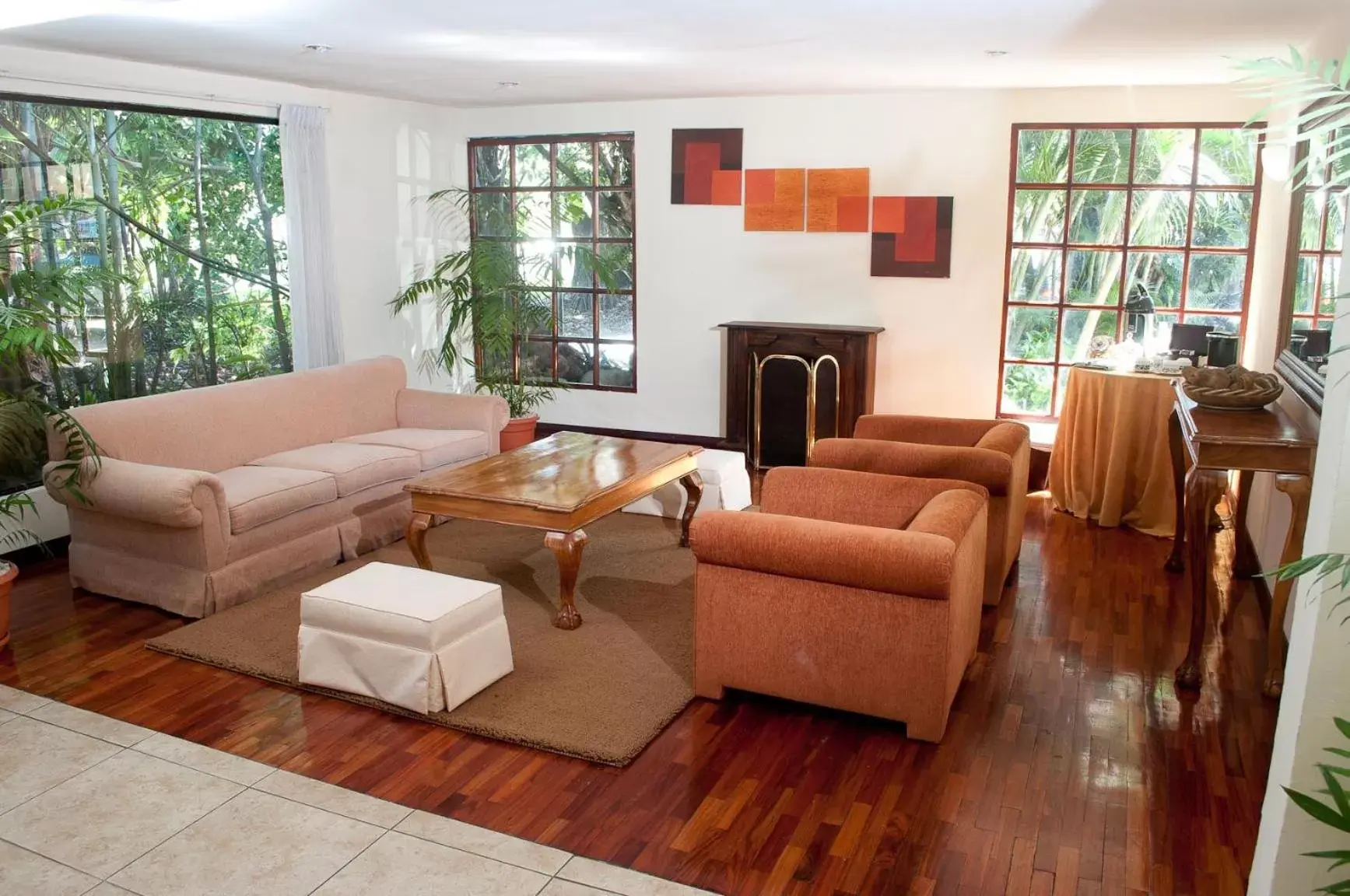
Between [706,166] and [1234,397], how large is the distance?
426 cm

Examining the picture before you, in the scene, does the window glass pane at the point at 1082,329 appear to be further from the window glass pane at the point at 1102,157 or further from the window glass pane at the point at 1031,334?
the window glass pane at the point at 1102,157

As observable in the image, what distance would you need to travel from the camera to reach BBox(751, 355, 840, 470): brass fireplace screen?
6949 millimetres

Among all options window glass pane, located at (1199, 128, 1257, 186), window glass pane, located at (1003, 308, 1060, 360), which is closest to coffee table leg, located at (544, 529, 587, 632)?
window glass pane, located at (1003, 308, 1060, 360)

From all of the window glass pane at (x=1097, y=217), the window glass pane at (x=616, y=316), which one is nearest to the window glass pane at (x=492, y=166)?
the window glass pane at (x=616, y=316)

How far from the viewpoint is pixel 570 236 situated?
25.9 ft

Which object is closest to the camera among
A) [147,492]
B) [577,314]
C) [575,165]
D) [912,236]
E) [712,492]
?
[147,492]

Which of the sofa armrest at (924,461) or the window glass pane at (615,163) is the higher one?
the window glass pane at (615,163)

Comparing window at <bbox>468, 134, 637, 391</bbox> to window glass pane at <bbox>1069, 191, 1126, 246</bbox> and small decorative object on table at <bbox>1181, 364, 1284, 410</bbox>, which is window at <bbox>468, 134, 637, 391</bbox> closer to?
window glass pane at <bbox>1069, 191, 1126, 246</bbox>

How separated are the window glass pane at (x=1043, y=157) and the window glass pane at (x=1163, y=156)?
40 centimetres

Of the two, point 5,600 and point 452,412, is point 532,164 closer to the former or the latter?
point 452,412

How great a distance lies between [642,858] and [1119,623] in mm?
2504

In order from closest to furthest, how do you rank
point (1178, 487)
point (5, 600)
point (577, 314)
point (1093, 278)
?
point (5, 600) < point (1178, 487) < point (1093, 278) < point (577, 314)

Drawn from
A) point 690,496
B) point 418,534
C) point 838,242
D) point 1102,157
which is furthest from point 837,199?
point 418,534

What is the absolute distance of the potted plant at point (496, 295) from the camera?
7.39 meters
